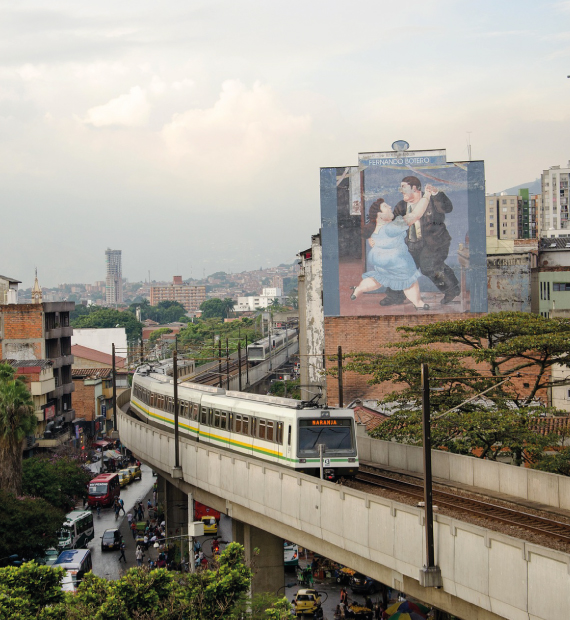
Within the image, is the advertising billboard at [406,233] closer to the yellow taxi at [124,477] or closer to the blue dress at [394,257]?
the blue dress at [394,257]

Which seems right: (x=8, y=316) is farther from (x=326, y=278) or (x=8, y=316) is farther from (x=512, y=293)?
(x=512, y=293)

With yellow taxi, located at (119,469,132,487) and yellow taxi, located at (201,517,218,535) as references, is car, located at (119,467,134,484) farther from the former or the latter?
yellow taxi, located at (201,517,218,535)

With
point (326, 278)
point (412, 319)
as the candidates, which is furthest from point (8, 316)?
point (412, 319)

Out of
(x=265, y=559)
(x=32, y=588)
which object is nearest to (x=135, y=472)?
(x=265, y=559)

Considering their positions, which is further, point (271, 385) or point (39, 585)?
point (271, 385)

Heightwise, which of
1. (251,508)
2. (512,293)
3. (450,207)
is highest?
(450,207)

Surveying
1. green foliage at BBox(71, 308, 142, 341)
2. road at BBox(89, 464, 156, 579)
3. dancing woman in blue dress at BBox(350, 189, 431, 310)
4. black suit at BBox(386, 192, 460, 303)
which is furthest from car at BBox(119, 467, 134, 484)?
green foliage at BBox(71, 308, 142, 341)
